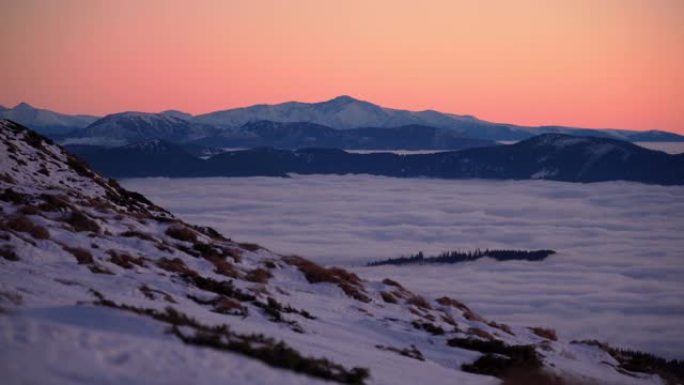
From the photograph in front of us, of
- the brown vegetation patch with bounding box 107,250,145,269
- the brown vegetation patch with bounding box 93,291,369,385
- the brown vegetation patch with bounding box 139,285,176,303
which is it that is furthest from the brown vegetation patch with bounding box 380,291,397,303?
the brown vegetation patch with bounding box 93,291,369,385

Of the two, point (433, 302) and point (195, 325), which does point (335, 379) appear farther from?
point (433, 302)

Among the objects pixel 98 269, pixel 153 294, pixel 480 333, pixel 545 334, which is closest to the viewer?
pixel 153 294

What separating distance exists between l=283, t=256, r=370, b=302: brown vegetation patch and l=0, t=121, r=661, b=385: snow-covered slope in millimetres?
119

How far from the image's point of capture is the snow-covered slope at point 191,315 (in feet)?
47.1

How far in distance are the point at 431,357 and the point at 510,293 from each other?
152 metres

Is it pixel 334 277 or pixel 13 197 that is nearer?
pixel 13 197

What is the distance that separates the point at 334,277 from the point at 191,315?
17.9 meters

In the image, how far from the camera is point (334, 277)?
3750 centimetres

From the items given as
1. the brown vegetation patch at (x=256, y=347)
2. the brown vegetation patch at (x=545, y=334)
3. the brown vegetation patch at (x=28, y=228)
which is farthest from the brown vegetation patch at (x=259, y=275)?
the brown vegetation patch at (x=545, y=334)

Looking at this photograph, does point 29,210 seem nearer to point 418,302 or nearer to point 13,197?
point 13,197

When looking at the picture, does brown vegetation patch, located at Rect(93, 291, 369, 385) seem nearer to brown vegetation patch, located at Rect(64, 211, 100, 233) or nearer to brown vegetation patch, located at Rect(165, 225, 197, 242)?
brown vegetation patch, located at Rect(64, 211, 100, 233)

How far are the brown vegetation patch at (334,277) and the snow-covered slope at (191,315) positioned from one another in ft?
0.39

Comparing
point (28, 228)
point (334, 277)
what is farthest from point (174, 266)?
point (334, 277)

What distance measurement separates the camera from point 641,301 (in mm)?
159125
